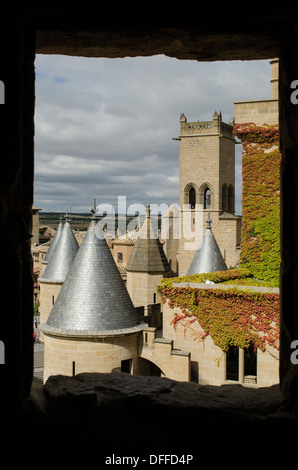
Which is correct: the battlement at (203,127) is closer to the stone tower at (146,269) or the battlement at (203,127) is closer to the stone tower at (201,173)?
the stone tower at (201,173)

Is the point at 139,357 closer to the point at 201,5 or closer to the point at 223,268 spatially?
the point at 223,268

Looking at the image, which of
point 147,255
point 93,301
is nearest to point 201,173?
point 147,255

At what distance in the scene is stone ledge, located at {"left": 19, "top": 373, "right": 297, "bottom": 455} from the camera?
7.30 feet

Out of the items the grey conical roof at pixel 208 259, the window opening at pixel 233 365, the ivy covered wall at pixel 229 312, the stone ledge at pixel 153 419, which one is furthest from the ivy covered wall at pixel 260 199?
the stone ledge at pixel 153 419

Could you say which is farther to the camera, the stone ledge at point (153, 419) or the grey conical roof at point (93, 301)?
the grey conical roof at point (93, 301)

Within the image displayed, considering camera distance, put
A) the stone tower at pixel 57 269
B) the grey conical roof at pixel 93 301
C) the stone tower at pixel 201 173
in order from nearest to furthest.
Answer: the grey conical roof at pixel 93 301 → the stone tower at pixel 57 269 → the stone tower at pixel 201 173

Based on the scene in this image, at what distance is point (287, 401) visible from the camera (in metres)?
2.29

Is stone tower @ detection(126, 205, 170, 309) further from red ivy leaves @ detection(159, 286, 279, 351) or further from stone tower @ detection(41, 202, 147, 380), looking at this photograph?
stone tower @ detection(41, 202, 147, 380)

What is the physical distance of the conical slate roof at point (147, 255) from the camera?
21234mm

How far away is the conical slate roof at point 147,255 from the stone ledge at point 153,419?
61.1 ft

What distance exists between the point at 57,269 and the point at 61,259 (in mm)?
553

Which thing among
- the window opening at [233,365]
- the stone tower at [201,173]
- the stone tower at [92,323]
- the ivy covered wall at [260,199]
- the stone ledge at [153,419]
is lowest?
the window opening at [233,365]

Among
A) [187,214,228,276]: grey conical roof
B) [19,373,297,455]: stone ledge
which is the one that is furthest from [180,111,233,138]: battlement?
[19,373,297,455]: stone ledge

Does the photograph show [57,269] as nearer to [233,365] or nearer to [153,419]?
[233,365]
